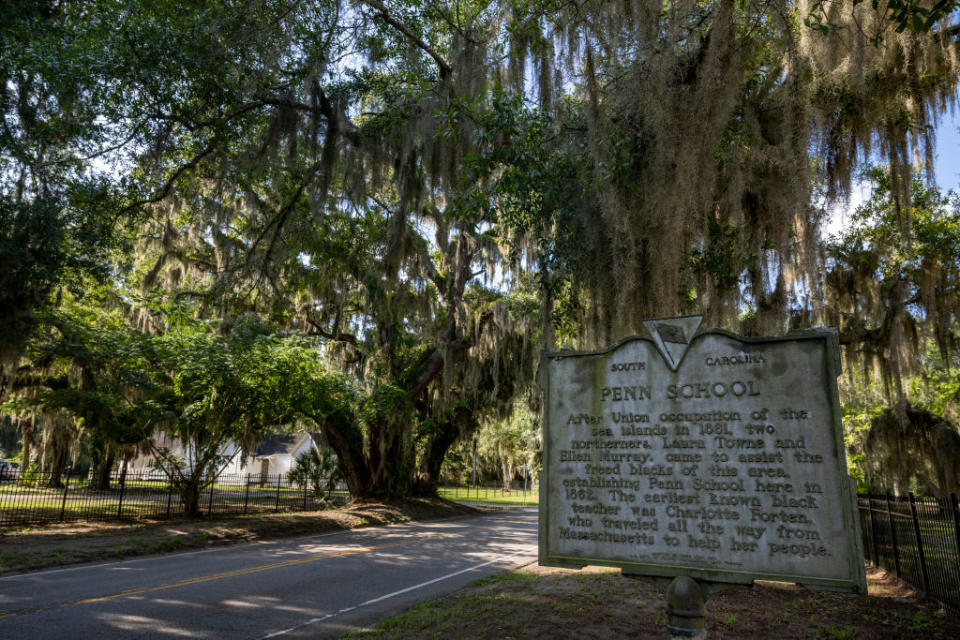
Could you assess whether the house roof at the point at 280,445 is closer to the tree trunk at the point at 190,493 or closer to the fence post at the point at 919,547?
the tree trunk at the point at 190,493

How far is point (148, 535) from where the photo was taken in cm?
1277

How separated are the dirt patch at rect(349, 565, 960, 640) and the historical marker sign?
2.08 meters

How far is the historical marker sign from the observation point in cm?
345

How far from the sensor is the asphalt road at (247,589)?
617cm

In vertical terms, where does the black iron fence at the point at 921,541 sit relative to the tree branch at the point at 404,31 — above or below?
below

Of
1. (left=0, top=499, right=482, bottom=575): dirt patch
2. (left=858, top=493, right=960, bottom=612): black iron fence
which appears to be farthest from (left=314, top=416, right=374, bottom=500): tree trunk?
(left=858, top=493, right=960, bottom=612): black iron fence

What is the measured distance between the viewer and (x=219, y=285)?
1309 cm

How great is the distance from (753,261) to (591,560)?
16.2 feet

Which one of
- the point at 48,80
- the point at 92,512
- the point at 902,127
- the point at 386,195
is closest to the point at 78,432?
the point at 92,512

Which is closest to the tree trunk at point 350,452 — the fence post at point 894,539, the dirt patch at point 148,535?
the dirt patch at point 148,535

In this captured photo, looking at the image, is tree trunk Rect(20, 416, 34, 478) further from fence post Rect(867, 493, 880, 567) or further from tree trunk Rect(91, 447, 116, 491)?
fence post Rect(867, 493, 880, 567)

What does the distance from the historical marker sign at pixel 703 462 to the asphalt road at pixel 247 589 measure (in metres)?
3.52

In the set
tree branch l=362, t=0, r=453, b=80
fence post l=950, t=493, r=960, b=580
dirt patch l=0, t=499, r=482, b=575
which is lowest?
dirt patch l=0, t=499, r=482, b=575

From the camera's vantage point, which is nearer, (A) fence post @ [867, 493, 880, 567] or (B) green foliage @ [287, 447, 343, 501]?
(A) fence post @ [867, 493, 880, 567]
